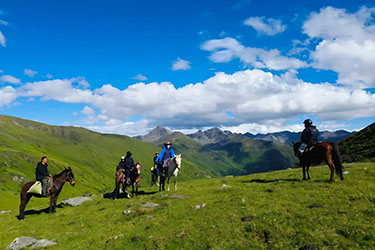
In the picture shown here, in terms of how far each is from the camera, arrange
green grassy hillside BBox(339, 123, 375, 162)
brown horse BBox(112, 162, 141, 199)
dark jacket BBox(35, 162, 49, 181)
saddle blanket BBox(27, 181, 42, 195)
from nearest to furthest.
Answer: saddle blanket BBox(27, 181, 42, 195)
dark jacket BBox(35, 162, 49, 181)
brown horse BBox(112, 162, 141, 199)
green grassy hillside BBox(339, 123, 375, 162)

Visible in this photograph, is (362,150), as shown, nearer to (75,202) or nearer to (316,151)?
(316,151)

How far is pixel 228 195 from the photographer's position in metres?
20.2

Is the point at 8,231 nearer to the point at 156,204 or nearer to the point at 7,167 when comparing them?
the point at 156,204

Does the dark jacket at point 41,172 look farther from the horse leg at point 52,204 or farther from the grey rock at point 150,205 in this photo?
the grey rock at point 150,205

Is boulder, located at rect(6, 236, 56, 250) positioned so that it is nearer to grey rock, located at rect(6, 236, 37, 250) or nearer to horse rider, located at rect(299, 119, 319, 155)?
grey rock, located at rect(6, 236, 37, 250)

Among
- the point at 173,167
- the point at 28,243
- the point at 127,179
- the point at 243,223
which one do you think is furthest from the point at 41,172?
the point at 243,223

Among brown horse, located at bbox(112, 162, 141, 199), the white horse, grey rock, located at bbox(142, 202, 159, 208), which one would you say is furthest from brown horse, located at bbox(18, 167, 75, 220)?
grey rock, located at bbox(142, 202, 159, 208)

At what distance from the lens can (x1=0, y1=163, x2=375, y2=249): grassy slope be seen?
1069 centimetres

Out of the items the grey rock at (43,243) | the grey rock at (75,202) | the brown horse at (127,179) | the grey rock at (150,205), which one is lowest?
the grey rock at (75,202)

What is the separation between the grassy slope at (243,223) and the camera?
10.7 meters

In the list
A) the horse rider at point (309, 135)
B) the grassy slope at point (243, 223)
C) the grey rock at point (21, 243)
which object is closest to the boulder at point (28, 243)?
the grey rock at point (21, 243)

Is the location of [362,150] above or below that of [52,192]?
above

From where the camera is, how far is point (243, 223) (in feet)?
42.5

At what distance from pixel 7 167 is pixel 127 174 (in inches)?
8623
